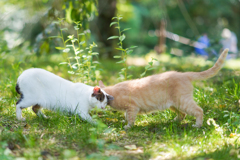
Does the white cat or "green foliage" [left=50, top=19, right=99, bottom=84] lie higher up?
"green foliage" [left=50, top=19, right=99, bottom=84]

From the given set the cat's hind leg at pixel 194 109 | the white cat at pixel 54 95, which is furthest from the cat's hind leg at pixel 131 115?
the cat's hind leg at pixel 194 109

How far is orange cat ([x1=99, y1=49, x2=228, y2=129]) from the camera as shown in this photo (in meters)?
2.70

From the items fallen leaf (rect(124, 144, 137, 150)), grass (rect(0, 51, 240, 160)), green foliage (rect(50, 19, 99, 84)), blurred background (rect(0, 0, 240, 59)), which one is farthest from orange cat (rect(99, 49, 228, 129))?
blurred background (rect(0, 0, 240, 59))

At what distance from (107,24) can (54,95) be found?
583cm

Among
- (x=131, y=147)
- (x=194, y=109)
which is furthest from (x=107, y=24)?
(x=131, y=147)

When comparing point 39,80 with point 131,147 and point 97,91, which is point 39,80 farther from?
point 131,147

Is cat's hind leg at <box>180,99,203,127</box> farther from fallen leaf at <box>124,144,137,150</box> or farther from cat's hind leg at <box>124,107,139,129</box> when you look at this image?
fallen leaf at <box>124,144,137,150</box>

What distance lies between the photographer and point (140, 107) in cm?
286

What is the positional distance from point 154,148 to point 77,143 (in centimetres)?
74

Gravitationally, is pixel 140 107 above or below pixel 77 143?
above

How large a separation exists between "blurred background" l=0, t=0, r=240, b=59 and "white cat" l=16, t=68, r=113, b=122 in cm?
119

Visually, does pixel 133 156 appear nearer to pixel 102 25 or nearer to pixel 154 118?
pixel 154 118

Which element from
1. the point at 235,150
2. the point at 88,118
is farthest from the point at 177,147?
the point at 88,118

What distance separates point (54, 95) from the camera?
2840 millimetres
